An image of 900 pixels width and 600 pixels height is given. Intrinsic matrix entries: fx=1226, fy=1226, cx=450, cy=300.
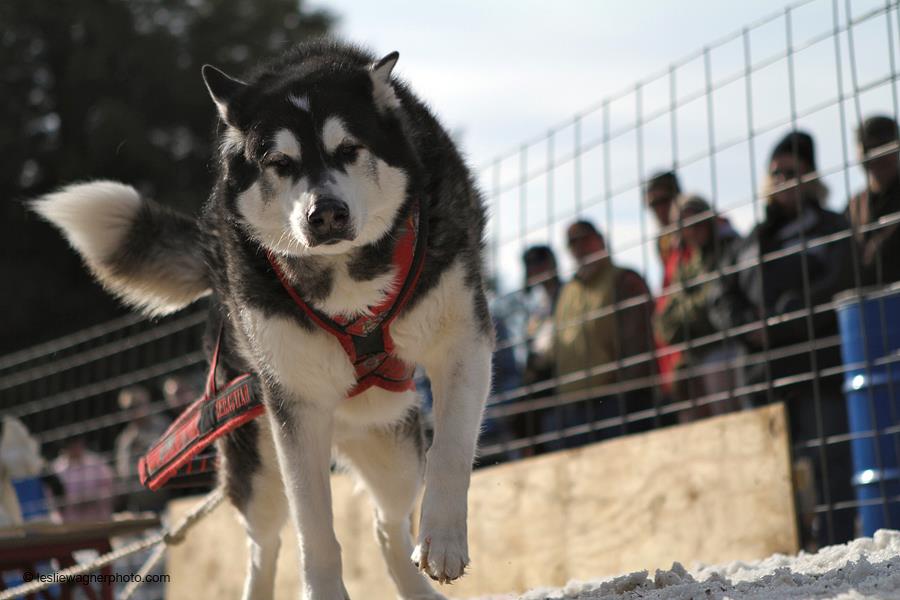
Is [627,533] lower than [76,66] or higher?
lower

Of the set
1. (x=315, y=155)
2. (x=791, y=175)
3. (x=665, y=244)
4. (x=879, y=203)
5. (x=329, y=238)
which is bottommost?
(x=329, y=238)

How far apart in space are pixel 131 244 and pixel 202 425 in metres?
0.85

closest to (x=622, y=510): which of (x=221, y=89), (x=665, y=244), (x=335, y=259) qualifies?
(x=665, y=244)

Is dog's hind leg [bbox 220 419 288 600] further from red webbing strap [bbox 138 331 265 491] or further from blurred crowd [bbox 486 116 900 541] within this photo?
blurred crowd [bbox 486 116 900 541]

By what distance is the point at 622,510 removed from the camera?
5227 millimetres

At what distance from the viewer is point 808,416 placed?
16.5 feet

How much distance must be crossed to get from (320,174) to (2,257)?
1705cm

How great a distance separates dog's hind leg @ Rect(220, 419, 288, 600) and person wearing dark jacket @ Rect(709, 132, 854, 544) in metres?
2.04

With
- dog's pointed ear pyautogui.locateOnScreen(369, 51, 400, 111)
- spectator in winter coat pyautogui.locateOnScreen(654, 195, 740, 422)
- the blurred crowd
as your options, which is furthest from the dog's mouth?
spectator in winter coat pyautogui.locateOnScreen(654, 195, 740, 422)

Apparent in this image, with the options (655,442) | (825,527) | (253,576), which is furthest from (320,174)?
(825,527)

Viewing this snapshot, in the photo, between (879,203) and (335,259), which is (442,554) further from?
(879,203)

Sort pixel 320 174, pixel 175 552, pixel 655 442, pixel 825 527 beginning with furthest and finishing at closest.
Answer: pixel 175 552 → pixel 655 442 → pixel 825 527 → pixel 320 174

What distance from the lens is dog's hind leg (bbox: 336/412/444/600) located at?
175 inches

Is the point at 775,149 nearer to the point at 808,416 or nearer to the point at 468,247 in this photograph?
the point at 808,416
